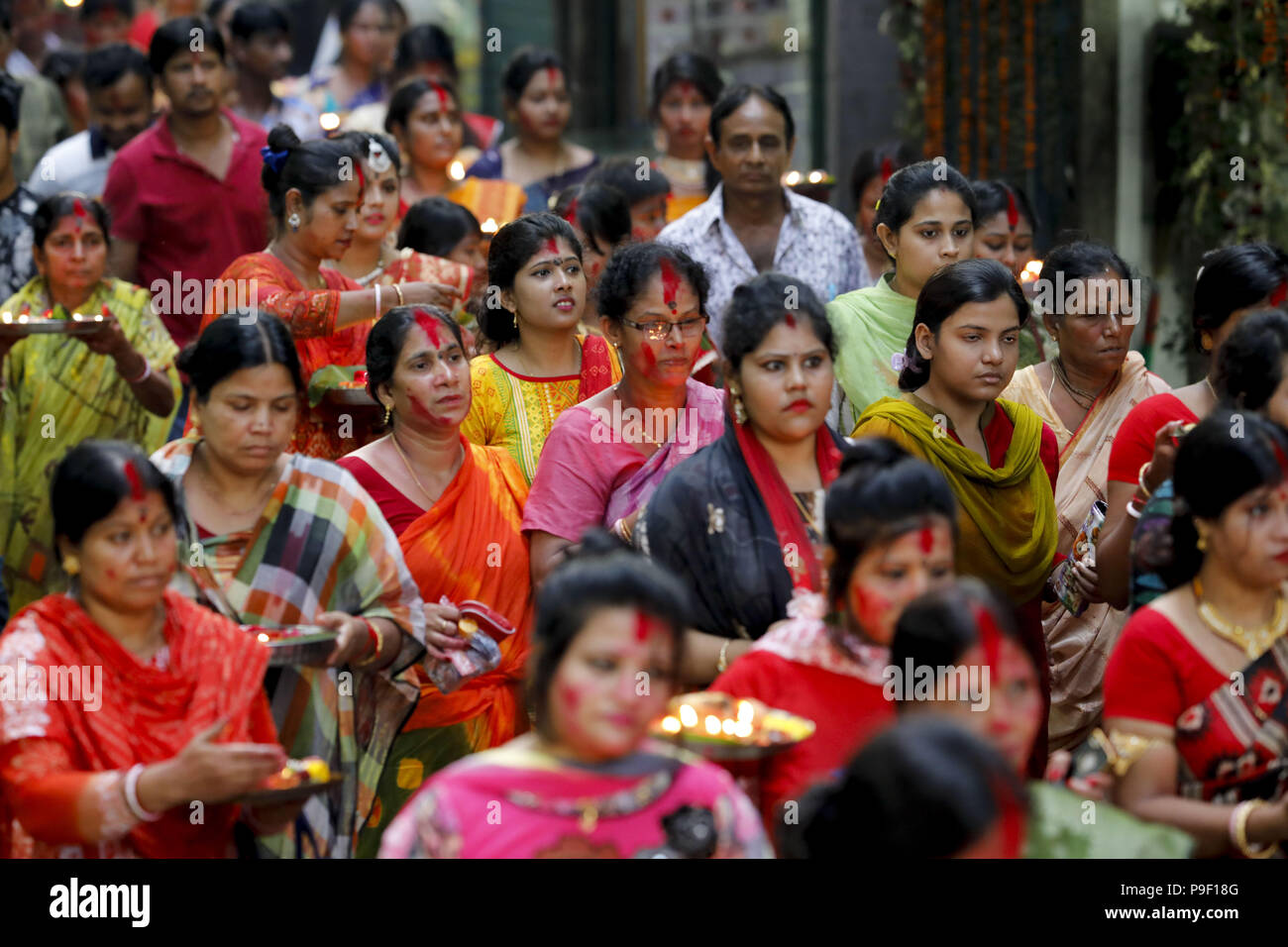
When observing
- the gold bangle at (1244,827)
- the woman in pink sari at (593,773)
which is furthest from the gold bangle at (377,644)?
the gold bangle at (1244,827)

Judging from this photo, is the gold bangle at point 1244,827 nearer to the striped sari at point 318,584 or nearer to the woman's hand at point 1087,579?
the woman's hand at point 1087,579

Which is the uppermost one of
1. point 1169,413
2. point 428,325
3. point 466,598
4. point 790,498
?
point 428,325

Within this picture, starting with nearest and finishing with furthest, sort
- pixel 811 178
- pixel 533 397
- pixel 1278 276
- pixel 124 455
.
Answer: pixel 124 455, pixel 1278 276, pixel 533 397, pixel 811 178

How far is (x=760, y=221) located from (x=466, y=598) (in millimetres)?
2468

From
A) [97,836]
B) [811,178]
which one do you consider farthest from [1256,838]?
[811,178]

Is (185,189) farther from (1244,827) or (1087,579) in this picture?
(1244,827)

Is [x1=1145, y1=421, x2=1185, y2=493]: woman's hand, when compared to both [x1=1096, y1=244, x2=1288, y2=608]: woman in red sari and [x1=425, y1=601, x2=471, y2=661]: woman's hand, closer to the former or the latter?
[x1=1096, y1=244, x2=1288, y2=608]: woman in red sari

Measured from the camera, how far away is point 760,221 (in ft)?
21.5

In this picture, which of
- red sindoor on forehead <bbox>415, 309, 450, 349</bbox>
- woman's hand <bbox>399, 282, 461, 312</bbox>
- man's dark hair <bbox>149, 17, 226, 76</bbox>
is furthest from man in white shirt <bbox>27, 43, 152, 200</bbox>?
red sindoor on forehead <bbox>415, 309, 450, 349</bbox>

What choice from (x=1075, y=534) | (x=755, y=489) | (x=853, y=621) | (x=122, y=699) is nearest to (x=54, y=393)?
(x=122, y=699)

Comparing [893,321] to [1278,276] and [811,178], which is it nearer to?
[1278,276]

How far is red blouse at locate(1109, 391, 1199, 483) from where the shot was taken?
4238 millimetres

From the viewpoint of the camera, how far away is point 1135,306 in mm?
5281
